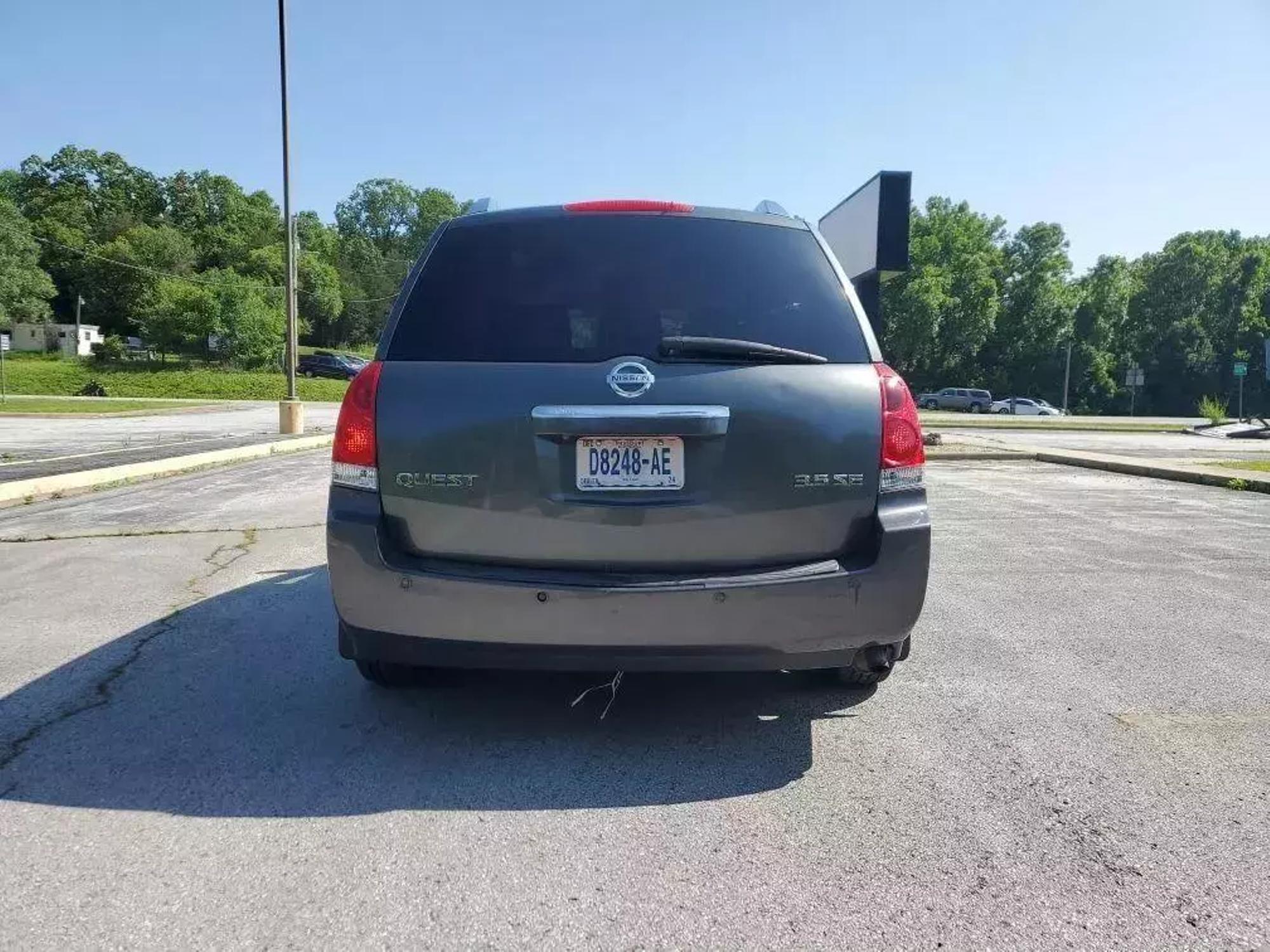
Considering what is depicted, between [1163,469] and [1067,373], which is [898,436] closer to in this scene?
[1163,469]

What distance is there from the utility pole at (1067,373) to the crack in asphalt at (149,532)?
6581cm

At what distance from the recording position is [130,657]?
4.07 metres

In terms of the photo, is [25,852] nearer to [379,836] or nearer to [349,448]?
[379,836]

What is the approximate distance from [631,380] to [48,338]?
83058mm

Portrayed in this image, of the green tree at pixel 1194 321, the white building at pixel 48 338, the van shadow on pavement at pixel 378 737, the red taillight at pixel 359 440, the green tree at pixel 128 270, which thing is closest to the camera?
the van shadow on pavement at pixel 378 737

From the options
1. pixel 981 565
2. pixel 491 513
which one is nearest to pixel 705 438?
pixel 491 513

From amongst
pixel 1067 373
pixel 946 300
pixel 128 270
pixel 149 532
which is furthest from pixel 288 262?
pixel 128 270

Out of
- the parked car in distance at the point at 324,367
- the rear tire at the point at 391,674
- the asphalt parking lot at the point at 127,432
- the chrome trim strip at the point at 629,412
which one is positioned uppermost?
the parked car in distance at the point at 324,367

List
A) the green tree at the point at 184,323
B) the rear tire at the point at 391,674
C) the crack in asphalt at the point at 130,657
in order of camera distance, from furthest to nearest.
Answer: the green tree at the point at 184,323 → the rear tire at the point at 391,674 → the crack in asphalt at the point at 130,657

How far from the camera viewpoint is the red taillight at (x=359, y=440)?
288cm

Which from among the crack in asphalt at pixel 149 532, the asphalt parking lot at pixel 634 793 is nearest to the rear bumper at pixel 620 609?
the asphalt parking lot at pixel 634 793

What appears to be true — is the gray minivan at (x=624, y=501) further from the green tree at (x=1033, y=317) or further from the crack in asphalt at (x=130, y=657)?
the green tree at (x=1033, y=317)

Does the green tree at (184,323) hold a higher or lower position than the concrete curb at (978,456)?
higher

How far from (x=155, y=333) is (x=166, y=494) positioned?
45.8 m
